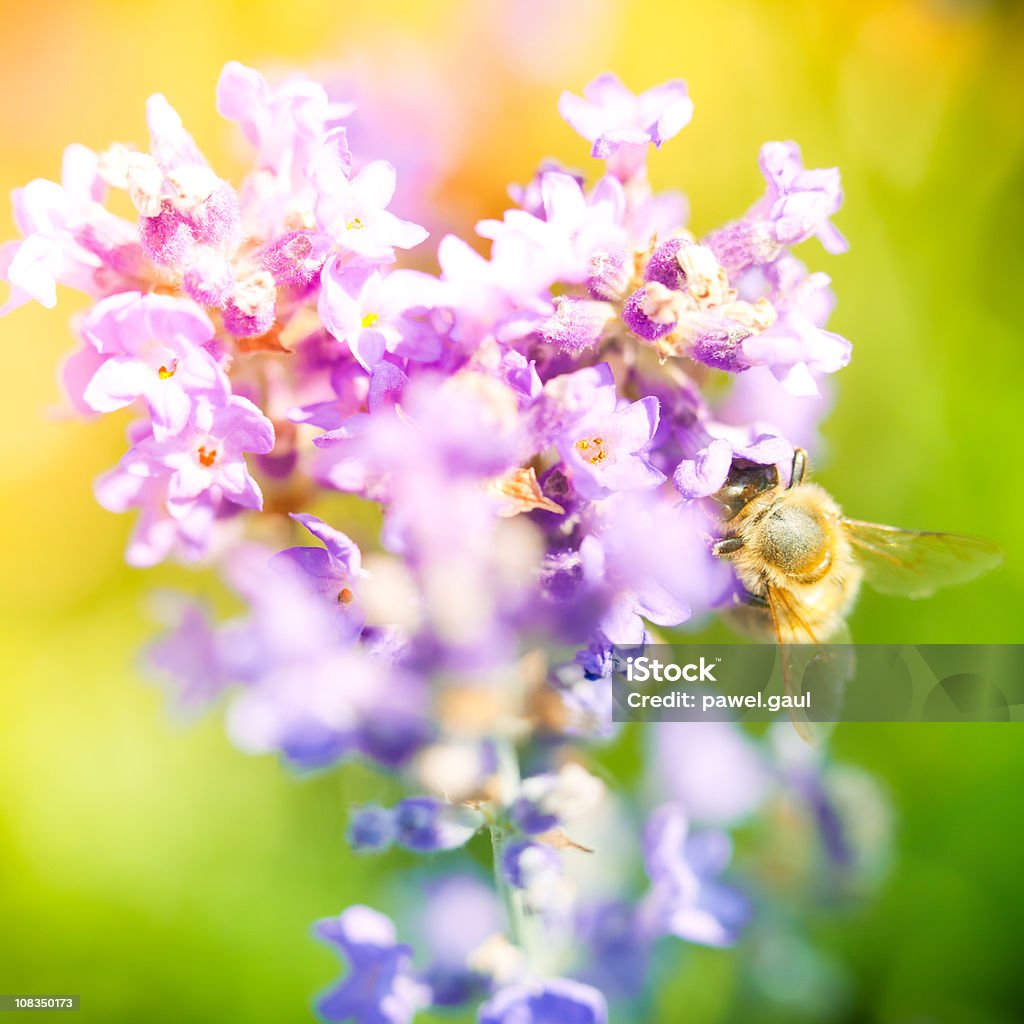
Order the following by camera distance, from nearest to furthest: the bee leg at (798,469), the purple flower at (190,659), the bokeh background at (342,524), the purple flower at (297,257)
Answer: the purple flower at (297,257) < the bee leg at (798,469) < the purple flower at (190,659) < the bokeh background at (342,524)

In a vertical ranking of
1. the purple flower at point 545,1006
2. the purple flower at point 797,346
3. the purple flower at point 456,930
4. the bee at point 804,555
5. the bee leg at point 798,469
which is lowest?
the purple flower at point 545,1006

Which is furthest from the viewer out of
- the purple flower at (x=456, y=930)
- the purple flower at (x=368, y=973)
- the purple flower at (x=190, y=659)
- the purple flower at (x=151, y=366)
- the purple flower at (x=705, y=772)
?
the purple flower at (x=705, y=772)

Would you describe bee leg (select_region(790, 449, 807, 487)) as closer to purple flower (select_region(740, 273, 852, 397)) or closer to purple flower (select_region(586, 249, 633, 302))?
purple flower (select_region(740, 273, 852, 397))

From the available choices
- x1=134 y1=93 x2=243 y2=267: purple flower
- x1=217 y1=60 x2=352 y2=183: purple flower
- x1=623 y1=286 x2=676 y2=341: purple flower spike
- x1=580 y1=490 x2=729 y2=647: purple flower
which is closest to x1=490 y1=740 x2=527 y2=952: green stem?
x1=580 y1=490 x2=729 y2=647: purple flower

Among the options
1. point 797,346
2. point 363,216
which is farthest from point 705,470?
point 363,216

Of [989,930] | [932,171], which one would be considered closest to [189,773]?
[989,930]

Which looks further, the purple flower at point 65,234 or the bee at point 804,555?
the bee at point 804,555

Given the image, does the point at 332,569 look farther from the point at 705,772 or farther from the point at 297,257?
the point at 705,772

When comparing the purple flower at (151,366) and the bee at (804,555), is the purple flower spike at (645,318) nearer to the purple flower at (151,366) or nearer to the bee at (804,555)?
Answer: the bee at (804,555)

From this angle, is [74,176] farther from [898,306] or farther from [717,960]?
[898,306]

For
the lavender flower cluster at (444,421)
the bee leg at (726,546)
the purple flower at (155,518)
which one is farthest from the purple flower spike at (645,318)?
the purple flower at (155,518)
